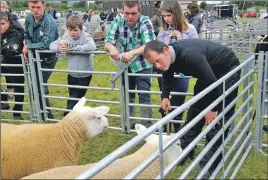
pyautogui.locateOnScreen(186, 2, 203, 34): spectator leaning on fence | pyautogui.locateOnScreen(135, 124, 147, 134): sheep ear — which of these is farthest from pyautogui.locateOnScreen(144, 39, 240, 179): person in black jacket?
pyautogui.locateOnScreen(186, 2, 203, 34): spectator leaning on fence

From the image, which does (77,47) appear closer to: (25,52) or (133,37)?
(133,37)

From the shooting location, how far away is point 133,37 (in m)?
3.99

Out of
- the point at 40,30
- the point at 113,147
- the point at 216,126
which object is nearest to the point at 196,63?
the point at 216,126

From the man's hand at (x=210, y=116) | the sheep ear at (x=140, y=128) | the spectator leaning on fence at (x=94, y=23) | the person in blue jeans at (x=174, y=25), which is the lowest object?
the sheep ear at (x=140, y=128)

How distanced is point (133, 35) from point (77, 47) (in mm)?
747

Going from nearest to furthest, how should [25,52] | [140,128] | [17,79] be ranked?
1. [140,128]
2. [25,52]
3. [17,79]

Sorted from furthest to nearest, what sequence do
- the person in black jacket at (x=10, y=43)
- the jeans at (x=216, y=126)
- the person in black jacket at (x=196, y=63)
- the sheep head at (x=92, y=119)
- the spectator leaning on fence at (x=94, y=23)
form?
the spectator leaning on fence at (x=94, y=23) → the person in black jacket at (x=10, y=43) → the sheep head at (x=92, y=119) → the jeans at (x=216, y=126) → the person in black jacket at (x=196, y=63)

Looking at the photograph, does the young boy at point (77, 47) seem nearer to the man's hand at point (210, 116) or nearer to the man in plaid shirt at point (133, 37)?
the man in plaid shirt at point (133, 37)

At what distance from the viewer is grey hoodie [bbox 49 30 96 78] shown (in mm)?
4270

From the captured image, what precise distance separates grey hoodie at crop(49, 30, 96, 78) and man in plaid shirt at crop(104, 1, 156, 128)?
0.35 metres

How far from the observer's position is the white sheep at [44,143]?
2.71m

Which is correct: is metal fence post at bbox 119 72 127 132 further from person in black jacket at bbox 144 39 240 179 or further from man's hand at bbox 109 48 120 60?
person in black jacket at bbox 144 39 240 179

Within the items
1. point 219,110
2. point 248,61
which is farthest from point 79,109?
point 248,61

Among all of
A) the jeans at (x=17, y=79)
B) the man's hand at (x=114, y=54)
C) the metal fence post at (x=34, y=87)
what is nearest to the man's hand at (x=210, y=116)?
the man's hand at (x=114, y=54)
